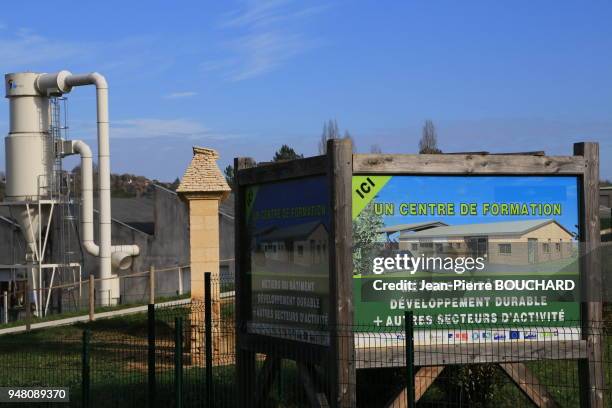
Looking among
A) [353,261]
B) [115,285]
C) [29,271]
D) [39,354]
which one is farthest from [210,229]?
[29,271]

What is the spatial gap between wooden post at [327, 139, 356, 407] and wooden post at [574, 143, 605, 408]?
2468 mm

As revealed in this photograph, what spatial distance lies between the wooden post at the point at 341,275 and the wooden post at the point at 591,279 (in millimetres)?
2468

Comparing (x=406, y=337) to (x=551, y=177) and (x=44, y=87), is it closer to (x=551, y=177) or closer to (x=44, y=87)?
(x=551, y=177)

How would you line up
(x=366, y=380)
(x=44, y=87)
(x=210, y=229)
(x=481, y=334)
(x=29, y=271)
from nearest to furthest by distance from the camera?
(x=481, y=334) → (x=366, y=380) → (x=210, y=229) → (x=44, y=87) → (x=29, y=271)

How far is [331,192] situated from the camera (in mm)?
9711

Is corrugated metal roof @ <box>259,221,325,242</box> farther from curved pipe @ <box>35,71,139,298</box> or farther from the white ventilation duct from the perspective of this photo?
the white ventilation duct

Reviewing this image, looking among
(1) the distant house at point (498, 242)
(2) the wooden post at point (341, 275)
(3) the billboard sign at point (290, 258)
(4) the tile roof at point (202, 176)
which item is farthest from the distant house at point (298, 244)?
(4) the tile roof at point (202, 176)

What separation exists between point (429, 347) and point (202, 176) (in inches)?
385

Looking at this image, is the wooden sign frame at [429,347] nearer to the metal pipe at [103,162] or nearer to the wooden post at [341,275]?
the wooden post at [341,275]

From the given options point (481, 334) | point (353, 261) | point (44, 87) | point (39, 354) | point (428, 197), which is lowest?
point (39, 354)

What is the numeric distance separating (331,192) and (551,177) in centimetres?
233

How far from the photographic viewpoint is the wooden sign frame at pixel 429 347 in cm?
974

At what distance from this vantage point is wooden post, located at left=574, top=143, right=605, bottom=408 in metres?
10.3

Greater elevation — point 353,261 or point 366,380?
point 353,261
